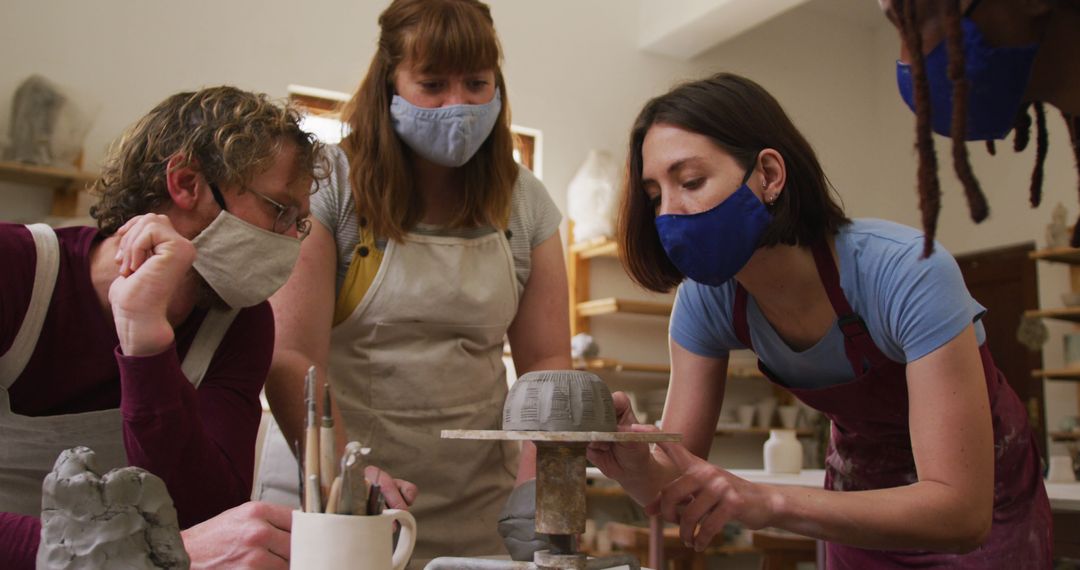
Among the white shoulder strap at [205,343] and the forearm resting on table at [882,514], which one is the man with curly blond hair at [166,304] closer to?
the white shoulder strap at [205,343]

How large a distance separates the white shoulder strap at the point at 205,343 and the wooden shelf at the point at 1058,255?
5062mm

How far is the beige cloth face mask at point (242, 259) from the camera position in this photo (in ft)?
4.39

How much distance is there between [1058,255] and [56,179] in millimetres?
5194

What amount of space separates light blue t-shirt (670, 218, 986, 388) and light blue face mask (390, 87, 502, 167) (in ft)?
1.56

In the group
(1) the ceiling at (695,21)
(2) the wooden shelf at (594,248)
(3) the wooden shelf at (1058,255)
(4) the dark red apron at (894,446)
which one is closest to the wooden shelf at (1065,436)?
(3) the wooden shelf at (1058,255)

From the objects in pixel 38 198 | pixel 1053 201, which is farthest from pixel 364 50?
pixel 1053 201

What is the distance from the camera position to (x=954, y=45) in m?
0.83

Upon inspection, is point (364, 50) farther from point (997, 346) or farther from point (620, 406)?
point (997, 346)

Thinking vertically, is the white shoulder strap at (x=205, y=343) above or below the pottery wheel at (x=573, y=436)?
above

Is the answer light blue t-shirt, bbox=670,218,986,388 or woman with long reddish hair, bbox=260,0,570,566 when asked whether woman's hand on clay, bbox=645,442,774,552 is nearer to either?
light blue t-shirt, bbox=670,218,986,388

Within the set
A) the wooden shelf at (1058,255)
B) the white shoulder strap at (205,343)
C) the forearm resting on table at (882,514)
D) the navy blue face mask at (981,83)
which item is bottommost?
the forearm resting on table at (882,514)

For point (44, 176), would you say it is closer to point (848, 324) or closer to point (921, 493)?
point (848, 324)

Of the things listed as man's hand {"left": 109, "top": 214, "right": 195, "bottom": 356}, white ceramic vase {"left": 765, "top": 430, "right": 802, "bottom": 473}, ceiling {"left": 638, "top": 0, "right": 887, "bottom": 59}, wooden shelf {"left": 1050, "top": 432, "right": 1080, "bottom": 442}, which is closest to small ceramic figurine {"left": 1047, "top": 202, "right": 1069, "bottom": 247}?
A: wooden shelf {"left": 1050, "top": 432, "right": 1080, "bottom": 442}

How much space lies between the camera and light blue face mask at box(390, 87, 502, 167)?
1686 millimetres
